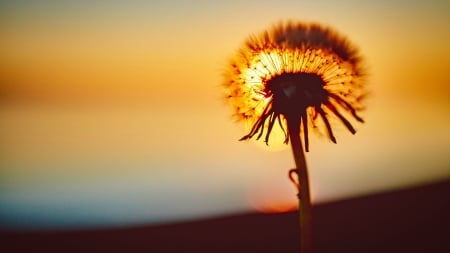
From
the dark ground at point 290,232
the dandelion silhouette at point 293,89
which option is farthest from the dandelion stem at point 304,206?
the dark ground at point 290,232

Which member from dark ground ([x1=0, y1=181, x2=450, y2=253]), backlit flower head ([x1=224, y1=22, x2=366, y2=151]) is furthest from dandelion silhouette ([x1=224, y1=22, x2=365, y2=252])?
dark ground ([x1=0, y1=181, x2=450, y2=253])

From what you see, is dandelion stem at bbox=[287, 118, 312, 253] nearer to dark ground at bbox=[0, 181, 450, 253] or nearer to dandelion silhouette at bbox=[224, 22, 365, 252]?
dandelion silhouette at bbox=[224, 22, 365, 252]

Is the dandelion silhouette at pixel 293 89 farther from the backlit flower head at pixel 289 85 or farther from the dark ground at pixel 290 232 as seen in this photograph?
the dark ground at pixel 290 232

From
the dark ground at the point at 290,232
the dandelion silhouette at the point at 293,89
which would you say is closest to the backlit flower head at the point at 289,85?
the dandelion silhouette at the point at 293,89

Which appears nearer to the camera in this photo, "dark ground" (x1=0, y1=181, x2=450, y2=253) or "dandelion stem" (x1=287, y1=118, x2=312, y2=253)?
"dandelion stem" (x1=287, y1=118, x2=312, y2=253)

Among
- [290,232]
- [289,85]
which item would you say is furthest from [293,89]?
[290,232]

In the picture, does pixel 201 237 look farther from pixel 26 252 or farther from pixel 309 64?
pixel 309 64

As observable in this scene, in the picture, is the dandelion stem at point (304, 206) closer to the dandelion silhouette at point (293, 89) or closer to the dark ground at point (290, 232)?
the dandelion silhouette at point (293, 89)

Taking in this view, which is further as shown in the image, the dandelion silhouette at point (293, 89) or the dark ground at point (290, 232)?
the dark ground at point (290, 232)

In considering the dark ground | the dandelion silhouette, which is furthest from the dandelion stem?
the dark ground

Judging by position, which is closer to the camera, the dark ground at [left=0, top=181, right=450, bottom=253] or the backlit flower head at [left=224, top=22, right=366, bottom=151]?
the backlit flower head at [left=224, top=22, right=366, bottom=151]
